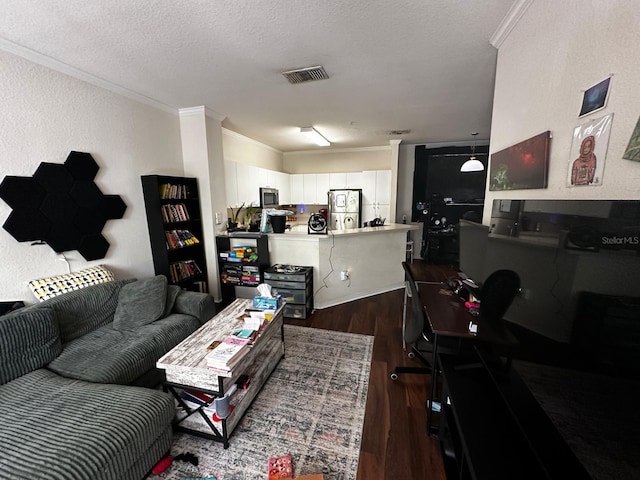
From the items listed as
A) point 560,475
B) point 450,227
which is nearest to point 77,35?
point 560,475

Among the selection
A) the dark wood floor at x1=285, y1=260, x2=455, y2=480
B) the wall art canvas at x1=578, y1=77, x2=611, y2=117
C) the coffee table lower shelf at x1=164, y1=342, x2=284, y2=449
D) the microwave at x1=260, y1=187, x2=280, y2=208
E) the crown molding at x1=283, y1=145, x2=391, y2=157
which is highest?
the crown molding at x1=283, y1=145, x2=391, y2=157

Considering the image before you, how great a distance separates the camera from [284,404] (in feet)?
6.20

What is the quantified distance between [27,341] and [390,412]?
Answer: 2.53 m

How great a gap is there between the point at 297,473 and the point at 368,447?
0.46 meters

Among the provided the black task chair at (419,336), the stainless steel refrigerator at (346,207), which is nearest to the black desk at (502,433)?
the black task chair at (419,336)

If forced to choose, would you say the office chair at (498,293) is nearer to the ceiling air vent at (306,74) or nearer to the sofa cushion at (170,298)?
the ceiling air vent at (306,74)

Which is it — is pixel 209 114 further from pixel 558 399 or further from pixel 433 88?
pixel 558 399

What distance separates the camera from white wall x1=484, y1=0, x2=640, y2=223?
860mm

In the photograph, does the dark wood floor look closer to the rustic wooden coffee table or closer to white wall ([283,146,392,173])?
the rustic wooden coffee table

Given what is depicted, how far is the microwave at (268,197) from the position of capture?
4871mm

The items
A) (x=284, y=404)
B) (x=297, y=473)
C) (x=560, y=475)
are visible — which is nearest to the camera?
(x=560, y=475)

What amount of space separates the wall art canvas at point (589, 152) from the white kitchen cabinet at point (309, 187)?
508 cm

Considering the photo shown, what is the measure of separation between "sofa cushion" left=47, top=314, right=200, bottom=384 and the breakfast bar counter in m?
1.61

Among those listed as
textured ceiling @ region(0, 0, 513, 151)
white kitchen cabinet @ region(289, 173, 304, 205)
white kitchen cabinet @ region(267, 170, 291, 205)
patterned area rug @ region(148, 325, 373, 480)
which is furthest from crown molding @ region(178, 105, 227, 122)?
patterned area rug @ region(148, 325, 373, 480)
